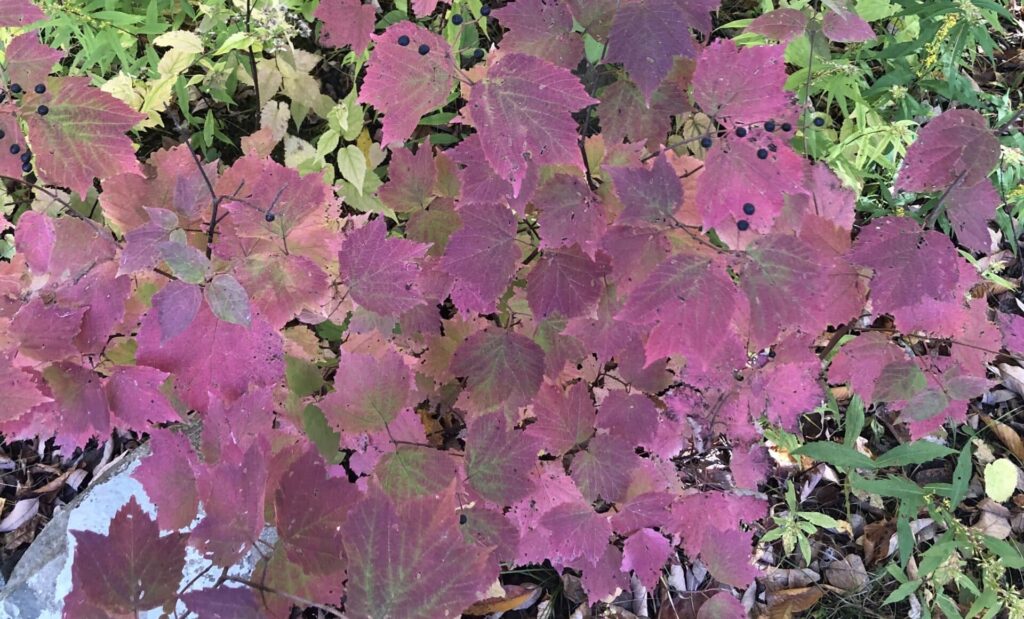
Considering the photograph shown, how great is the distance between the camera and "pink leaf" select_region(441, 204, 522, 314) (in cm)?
120

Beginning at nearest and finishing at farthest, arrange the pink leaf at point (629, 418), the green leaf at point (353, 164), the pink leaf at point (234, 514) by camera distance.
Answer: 1. the pink leaf at point (234, 514)
2. the pink leaf at point (629, 418)
3. the green leaf at point (353, 164)

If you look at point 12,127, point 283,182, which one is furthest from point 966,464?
point 12,127

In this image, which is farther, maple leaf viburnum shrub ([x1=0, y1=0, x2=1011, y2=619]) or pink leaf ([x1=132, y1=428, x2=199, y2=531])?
pink leaf ([x1=132, y1=428, x2=199, y2=531])

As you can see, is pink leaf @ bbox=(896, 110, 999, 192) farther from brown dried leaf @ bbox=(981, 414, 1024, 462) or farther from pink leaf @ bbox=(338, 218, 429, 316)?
brown dried leaf @ bbox=(981, 414, 1024, 462)

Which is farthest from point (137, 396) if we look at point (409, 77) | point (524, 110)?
point (524, 110)

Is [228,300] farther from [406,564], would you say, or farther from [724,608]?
[724,608]

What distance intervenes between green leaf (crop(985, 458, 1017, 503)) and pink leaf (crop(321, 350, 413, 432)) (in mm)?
1856

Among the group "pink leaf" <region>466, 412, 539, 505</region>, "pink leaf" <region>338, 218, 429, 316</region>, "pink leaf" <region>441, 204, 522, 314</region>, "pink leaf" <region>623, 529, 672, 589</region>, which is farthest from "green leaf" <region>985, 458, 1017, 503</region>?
"pink leaf" <region>338, 218, 429, 316</region>

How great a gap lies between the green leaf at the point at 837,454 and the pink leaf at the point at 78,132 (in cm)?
173

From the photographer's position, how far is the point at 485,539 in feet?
4.34

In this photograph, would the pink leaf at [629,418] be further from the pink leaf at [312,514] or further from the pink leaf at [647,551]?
the pink leaf at [312,514]

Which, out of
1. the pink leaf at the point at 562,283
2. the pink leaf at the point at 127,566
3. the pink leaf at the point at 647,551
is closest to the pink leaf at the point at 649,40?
the pink leaf at the point at 562,283

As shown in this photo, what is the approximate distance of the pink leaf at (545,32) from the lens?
1153 millimetres

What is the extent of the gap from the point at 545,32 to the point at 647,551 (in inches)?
45.3
